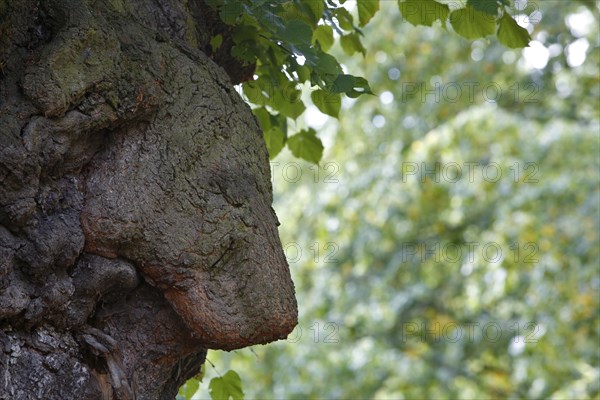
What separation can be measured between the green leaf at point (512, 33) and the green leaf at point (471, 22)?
56 mm

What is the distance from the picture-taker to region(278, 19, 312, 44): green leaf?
2184 mm

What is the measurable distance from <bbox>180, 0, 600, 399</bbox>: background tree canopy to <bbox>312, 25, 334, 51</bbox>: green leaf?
384 centimetres

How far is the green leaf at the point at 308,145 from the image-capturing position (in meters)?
2.89

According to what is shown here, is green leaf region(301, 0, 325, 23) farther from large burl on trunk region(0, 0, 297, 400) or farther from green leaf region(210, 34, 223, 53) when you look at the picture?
large burl on trunk region(0, 0, 297, 400)

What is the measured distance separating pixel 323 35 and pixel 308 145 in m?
0.36

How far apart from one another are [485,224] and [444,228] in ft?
1.87

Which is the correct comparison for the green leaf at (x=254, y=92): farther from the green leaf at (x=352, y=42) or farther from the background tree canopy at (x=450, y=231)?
the background tree canopy at (x=450, y=231)

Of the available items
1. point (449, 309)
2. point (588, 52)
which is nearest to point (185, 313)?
point (449, 309)

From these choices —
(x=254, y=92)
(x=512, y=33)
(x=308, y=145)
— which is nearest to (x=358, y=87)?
(x=254, y=92)

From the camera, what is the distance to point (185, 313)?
74.4 inches

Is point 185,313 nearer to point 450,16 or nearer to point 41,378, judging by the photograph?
point 41,378

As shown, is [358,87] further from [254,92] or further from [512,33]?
[512,33]

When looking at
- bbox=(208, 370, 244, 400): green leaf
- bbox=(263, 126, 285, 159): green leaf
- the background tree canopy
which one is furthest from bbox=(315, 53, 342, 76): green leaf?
the background tree canopy

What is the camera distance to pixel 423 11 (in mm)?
2512
